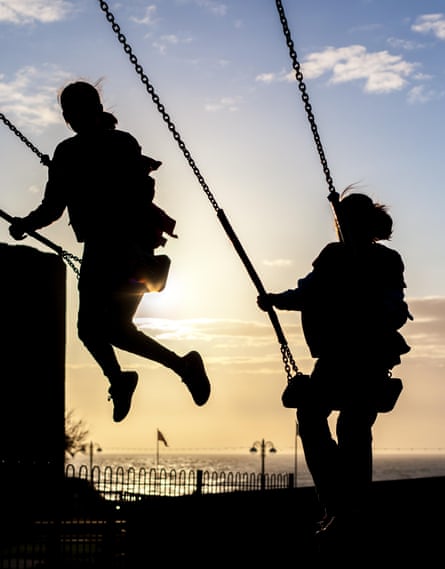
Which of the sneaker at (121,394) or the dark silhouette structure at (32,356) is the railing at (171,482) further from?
the sneaker at (121,394)

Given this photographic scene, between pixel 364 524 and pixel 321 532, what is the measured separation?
30 cm

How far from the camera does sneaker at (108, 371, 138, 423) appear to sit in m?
6.23

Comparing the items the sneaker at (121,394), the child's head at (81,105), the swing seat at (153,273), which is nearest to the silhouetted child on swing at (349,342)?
the swing seat at (153,273)

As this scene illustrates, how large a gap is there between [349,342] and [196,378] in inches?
41.1

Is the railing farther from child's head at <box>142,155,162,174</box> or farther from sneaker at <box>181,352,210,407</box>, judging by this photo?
child's head at <box>142,155,162,174</box>

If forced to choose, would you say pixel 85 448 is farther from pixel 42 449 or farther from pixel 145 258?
pixel 145 258

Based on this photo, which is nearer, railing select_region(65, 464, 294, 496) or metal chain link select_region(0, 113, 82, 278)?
metal chain link select_region(0, 113, 82, 278)

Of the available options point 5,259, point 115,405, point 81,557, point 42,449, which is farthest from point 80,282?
point 42,449

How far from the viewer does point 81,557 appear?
18547mm

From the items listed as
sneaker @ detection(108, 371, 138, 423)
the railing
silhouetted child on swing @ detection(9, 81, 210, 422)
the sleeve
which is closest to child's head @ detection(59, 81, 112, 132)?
silhouetted child on swing @ detection(9, 81, 210, 422)

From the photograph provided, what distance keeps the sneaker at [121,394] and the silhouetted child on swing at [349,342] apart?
1.04m

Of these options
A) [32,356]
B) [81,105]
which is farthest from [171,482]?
[81,105]

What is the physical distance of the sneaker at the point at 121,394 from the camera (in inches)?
245

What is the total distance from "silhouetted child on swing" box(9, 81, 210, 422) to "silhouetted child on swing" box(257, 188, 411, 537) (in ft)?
3.58
